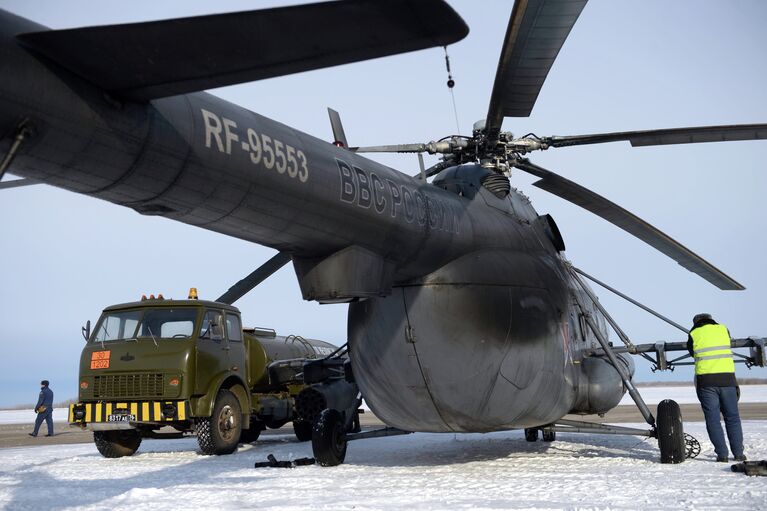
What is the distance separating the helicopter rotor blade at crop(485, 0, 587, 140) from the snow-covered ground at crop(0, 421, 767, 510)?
368cm

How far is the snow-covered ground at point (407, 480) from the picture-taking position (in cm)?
593

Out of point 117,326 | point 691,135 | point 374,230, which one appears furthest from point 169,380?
point 691,135

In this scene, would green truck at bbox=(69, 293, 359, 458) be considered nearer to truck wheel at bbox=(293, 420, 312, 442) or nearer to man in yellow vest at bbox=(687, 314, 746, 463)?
truck wheel at bbox=(293, 420, 312, 442)

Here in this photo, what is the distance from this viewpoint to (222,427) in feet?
35.6

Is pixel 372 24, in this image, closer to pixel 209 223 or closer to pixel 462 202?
pixel 209 223

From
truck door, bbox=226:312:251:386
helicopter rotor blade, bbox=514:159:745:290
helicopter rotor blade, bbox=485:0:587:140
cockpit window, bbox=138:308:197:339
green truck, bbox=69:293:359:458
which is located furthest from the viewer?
truck door, bbox=226:312:251:386

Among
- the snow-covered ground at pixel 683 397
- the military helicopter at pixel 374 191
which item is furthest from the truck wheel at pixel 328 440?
the snow-covered ground at pixel 683 397

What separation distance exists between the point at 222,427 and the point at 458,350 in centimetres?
495

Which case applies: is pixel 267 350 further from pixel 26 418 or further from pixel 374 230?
pixel 26 418

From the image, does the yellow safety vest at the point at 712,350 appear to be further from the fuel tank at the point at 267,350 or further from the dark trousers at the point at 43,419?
the dark trousers at the point at 43,419

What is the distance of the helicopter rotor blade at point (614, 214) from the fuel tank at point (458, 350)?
1404 mm

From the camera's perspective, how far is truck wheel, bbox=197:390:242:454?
1047cm

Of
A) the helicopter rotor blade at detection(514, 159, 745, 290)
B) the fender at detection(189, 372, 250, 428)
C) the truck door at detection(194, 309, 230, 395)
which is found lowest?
the fender at detection(189, 372, 250, 428)

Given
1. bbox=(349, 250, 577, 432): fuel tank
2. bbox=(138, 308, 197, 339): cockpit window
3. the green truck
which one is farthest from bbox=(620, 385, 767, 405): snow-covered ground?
bbox=(138, 308, 197, 339): cockpit window
